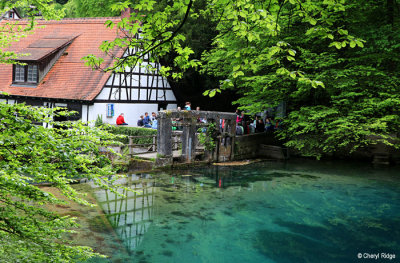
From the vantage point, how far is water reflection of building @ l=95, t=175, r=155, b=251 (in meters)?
10.6

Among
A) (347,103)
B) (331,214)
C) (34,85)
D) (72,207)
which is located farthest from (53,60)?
(331,214)

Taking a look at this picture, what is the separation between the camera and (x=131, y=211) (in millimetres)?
12805

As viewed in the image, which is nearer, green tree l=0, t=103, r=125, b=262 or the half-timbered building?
green tree l=0, t=103, r=125, b=262

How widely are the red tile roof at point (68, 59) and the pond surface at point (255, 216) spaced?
7.42 m

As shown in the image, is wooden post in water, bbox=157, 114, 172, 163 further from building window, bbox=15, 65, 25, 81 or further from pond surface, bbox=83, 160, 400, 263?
building window, bbox=15, 65, 25, 81

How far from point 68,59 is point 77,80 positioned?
222 centimetres

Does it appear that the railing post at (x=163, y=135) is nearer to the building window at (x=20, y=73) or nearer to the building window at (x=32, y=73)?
the building window at (x=32, y=73)

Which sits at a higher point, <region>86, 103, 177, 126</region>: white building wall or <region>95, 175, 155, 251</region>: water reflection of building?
<region>86, 103, 177, 126</region>: white building wall

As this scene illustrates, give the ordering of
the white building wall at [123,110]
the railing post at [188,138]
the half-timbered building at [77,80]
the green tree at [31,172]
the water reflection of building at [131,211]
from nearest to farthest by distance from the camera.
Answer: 1. the green tree at [31,172]
2. the water reflection of building at [131,211]
3. the railing post at [188,138]
4. the white building wall at [123,110]
5. the half-timbered building at [77,80]

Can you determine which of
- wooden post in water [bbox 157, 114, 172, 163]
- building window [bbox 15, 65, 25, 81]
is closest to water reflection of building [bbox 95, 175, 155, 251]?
wooden post in water [bbox 157, 114, 172, 163]

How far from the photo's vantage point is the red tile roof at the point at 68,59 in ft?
72.5

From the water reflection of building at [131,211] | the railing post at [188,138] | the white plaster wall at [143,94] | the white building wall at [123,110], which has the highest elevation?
the white plaster wall at [143,94]

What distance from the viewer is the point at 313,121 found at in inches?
737

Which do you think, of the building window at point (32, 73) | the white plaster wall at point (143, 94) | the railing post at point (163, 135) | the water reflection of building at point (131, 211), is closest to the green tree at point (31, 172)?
the water reflection of building at point (131, 211)
